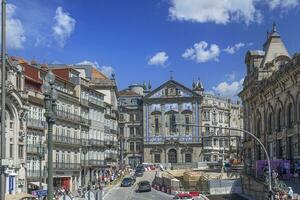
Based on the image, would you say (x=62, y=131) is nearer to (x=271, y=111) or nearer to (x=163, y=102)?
(x=271, y=111)

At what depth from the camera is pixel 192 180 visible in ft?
251

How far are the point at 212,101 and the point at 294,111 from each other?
290 feet

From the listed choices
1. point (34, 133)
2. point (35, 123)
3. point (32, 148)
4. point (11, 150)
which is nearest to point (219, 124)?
point (35, 123)

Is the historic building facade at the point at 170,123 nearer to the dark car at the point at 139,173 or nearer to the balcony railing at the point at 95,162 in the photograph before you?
the dark car at the point at 139,173

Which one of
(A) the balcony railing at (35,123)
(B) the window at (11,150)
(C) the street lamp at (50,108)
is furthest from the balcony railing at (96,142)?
(C) the street lamp at (50,108)

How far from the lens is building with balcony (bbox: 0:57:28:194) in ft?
194

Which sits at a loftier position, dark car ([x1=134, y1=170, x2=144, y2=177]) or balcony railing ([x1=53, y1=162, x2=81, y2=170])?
balcony railing ([x1=53, y1=162, x2=81, y2=170])

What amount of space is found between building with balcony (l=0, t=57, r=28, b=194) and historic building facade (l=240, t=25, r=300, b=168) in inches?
986

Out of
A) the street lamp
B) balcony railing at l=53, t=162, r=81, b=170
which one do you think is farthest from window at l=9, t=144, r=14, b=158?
the street lamp

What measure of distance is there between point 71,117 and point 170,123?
55939mm

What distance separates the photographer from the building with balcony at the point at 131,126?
5497 inches

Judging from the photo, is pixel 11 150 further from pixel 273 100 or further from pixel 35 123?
pixel 273 100

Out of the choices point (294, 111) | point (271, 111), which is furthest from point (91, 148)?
point (294, 111)

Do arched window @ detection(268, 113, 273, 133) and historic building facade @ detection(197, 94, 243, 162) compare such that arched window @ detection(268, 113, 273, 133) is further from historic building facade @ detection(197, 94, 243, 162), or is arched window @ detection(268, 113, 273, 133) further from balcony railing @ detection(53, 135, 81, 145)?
historic building facade @ detection(197, 94, 243, 162)
